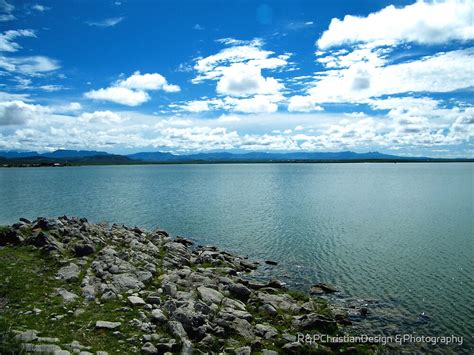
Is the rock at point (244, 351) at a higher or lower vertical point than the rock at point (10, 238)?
lower

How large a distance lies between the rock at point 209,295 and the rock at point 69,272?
9063mm

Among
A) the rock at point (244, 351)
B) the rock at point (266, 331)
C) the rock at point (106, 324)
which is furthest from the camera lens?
the rock at point (266, 331)

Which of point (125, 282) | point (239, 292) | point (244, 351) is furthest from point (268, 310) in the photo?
point (125, 282)

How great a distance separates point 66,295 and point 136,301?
4365 mm

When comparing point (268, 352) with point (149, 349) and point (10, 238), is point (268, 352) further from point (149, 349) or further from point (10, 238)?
point (10, 238)

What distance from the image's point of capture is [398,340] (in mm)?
24469

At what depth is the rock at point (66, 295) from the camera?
21.7 metres

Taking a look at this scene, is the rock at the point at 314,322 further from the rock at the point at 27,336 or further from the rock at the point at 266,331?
the rock at the point at 27,336

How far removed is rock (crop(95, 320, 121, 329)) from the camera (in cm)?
1900

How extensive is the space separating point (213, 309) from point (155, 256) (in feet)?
47.6

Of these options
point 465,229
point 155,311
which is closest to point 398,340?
point 155,311

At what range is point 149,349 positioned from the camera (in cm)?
1769

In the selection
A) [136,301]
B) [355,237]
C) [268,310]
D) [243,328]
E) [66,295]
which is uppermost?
[66,295]

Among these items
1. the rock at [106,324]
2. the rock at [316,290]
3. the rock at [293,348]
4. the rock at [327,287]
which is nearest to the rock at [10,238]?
the rock at [106,324]
